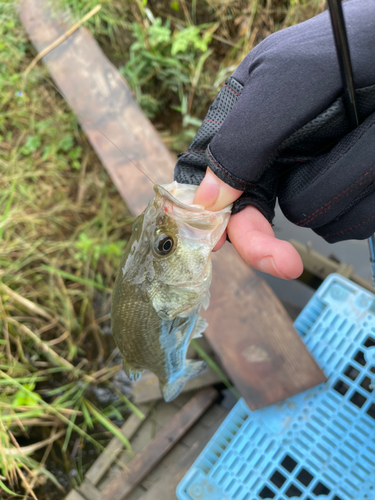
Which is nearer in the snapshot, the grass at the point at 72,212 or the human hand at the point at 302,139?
the human hand at the point at 302,139

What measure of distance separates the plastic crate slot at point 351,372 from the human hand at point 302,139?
1074 millimetres

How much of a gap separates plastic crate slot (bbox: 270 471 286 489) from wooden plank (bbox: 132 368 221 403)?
1.98 ft

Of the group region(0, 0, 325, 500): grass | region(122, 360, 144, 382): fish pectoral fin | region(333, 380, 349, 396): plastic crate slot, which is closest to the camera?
region(122, 360, 144, 382): fish pectoral fin

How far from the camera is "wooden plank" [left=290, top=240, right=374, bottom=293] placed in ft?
7.20

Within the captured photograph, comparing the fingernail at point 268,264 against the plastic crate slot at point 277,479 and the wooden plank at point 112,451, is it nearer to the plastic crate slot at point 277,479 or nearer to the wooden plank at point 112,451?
the plastic crate slot at point 277,479

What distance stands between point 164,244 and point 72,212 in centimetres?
191

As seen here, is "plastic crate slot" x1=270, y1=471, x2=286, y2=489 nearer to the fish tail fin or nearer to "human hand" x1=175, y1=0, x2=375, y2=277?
the fish tail fin

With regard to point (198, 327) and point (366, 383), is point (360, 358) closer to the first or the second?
point (366, 383)

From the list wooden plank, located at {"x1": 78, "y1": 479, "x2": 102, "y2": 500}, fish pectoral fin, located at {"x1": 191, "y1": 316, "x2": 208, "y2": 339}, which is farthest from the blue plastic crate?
wooden plank, located at {"x1": 78, "y1": 479, "x2": 102, "y2": 500}

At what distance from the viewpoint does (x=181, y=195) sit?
1.18 m

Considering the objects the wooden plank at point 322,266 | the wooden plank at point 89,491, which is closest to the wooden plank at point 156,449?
the wooden plank at point 89,491

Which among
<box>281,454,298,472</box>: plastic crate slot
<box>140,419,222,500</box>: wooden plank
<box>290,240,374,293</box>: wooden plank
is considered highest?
<box>290,240,374,293</box>: wooden plank

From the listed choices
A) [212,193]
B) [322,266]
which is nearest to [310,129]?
[212,193]

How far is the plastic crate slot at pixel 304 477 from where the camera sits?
1700mm
